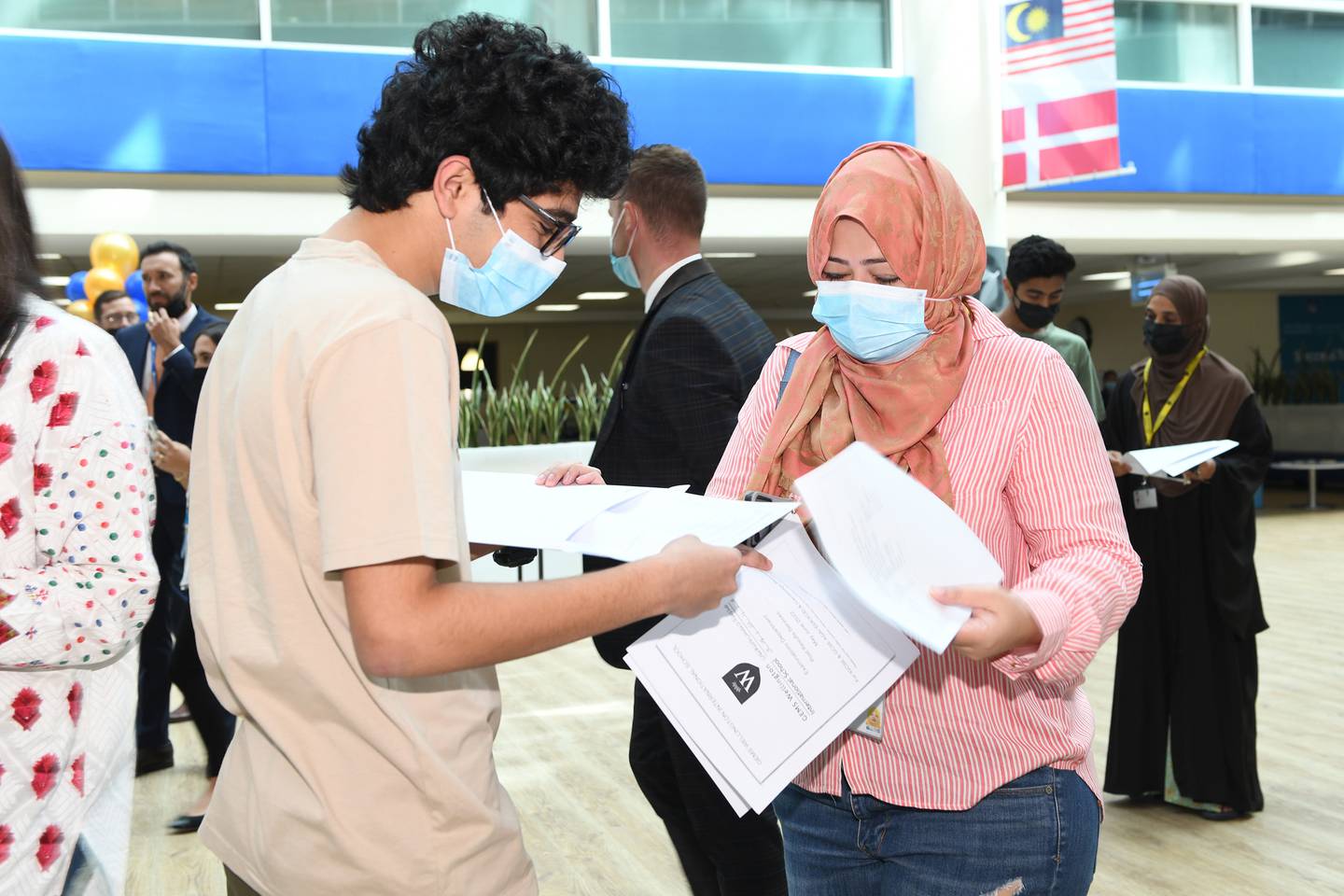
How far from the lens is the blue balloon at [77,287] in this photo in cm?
791

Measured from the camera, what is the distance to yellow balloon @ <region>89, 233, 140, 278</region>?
285 inches

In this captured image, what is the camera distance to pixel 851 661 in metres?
1.34

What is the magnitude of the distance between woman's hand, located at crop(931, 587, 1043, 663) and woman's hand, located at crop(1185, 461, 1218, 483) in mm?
2898

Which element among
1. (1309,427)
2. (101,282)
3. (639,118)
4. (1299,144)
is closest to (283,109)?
(101,282)

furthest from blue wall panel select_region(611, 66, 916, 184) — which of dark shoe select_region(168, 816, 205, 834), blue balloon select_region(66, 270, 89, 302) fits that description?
dark shoe select_region(168, 816, 205, 834)

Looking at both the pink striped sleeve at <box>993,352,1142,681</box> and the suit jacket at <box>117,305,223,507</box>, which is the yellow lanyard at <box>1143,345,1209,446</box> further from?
the suit jacket at <box>117,305,223,507</box>

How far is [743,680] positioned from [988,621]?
0.29 m

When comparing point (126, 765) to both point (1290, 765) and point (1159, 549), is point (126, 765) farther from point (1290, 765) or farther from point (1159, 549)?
point (1290, 765)

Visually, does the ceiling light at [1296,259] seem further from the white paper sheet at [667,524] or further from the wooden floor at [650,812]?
the white paper sheet at [667,524]

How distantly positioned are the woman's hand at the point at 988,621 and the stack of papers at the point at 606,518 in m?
0.23

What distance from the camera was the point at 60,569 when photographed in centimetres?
133

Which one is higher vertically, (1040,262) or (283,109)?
(283,109)

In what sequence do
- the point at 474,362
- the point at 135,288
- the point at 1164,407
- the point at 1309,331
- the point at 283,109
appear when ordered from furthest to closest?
1. the point at 1309,331
2. the point at 474,362
3. the point at 283,109
4. the point at 135,288
5. the point at 1164,407

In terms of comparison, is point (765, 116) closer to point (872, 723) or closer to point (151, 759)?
point (151, 759)
